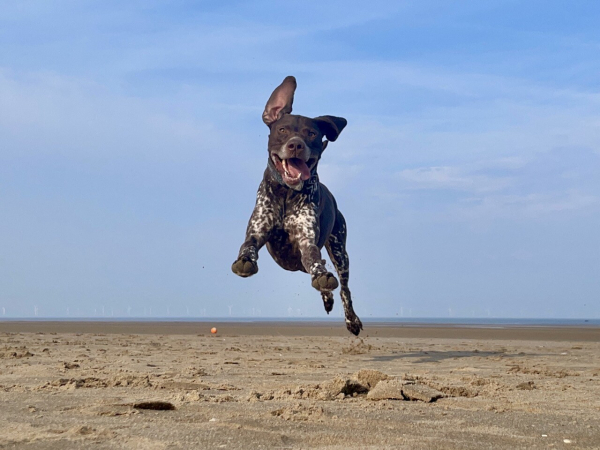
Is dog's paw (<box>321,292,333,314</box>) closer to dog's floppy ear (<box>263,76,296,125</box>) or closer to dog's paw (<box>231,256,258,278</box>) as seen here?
dog's paw (<box>231,256,258,278</box>)

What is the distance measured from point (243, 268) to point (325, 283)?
1.06 metres

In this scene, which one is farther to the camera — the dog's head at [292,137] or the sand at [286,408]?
the dog's head at [292,137]

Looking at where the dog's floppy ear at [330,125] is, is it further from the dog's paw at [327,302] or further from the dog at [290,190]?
the dog's paw at [327,302]

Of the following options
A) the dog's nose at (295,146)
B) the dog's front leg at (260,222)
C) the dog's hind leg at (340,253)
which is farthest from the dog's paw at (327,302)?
the dog's hind leg at (340,253)

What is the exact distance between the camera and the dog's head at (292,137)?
962 centimetres

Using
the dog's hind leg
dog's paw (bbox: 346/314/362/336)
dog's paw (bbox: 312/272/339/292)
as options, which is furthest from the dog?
dog's paw (bbox: 346/314/362/336)

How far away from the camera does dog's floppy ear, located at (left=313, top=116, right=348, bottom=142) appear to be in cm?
1030

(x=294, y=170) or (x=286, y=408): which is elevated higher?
(x=294, y=170)

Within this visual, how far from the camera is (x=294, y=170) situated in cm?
971

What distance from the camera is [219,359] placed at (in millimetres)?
10727

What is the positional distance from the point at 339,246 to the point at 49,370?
230 inches

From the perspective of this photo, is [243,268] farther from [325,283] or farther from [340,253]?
[340,253]

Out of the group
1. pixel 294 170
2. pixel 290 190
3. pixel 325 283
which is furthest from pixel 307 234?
pixel 325 283

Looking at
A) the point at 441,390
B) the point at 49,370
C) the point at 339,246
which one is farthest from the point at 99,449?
the point at 339,246
